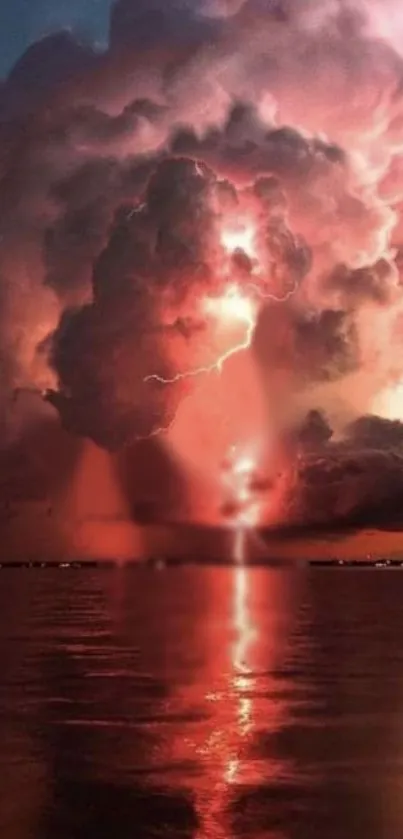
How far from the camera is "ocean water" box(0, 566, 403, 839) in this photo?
22.4m

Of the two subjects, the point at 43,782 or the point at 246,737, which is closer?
the point at 43,782

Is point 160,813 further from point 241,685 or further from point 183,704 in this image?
point 241,685

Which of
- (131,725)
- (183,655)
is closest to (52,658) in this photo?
(183,655)

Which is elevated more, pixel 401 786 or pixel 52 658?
pixel 52 658

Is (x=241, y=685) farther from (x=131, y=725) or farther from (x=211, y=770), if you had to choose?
(x=211, y=770)

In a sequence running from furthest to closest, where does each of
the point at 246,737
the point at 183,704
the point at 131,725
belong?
the point at 183,704
the point at 131,725
the point at 246,737

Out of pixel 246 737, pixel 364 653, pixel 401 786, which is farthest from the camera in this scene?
pixel 364 653

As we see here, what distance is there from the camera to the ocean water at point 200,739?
22.4m

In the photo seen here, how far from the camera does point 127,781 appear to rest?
2592 centimetres

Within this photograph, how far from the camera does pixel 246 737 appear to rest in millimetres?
31859

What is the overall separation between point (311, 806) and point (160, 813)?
3.15 meters

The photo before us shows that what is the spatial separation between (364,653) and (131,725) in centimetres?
2715

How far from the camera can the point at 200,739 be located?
31125 mm

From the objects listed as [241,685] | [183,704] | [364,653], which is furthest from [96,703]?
[364,653]
